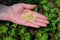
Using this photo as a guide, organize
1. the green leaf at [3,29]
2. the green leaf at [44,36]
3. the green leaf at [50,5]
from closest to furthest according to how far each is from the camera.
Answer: the green leaf at [44,36] → the green leaf at [3,29] → the green leaf at [50,5]

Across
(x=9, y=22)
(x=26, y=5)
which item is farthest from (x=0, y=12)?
(x=26, y=5)

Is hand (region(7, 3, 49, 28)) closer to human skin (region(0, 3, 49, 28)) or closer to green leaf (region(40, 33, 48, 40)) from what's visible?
human skin (region(0, 3, 49, 28))

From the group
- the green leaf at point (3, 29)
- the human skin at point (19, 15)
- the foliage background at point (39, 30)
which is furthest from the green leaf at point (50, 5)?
the green leaf at point (3, 29)

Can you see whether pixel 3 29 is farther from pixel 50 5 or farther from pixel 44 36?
pixel 50 5

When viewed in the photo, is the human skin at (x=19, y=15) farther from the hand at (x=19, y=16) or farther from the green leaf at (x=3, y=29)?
the green leaf at (x=3, y=29)

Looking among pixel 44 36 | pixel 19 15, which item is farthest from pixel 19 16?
pixel 44 36

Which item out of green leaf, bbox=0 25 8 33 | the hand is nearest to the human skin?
the hand

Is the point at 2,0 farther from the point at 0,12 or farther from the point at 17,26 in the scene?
the point at 17,26
